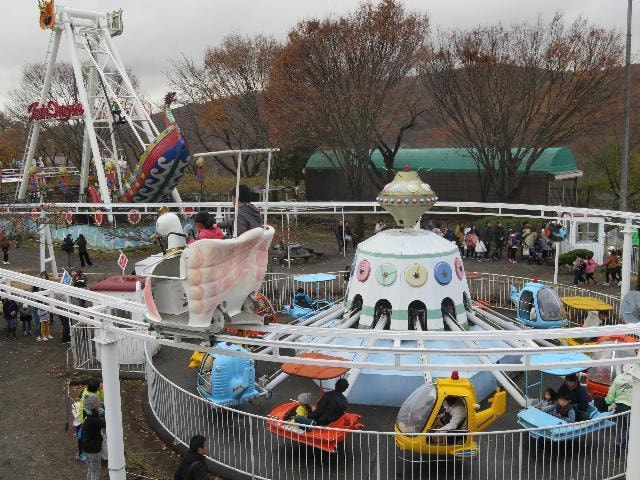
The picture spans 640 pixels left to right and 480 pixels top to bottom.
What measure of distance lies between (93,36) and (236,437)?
1087 inches

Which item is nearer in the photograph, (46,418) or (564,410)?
(564,410)

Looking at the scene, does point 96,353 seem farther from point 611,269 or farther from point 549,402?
point 611,269

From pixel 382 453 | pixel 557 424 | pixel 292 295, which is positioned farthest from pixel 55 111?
pixel 557 424

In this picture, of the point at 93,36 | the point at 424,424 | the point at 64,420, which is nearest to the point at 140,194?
the point at 93,36

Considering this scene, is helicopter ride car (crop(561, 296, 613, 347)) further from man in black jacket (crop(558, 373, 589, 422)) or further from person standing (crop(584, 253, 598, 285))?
person standing (crop(584, 253, 598, 285))

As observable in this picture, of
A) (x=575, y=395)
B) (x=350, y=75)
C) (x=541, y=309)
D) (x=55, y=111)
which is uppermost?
(x=350, y=75)

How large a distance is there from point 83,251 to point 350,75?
553 inches

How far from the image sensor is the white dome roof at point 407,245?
41.6 ft

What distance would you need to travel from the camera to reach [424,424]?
30.8 ft

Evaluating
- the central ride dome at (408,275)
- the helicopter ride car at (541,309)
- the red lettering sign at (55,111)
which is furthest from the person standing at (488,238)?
the red lettering sign at (55,111)

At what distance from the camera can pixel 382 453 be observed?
9930 millimetres

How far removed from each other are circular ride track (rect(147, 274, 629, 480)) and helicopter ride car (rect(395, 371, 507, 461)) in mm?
86

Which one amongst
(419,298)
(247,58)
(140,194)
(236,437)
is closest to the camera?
(236,437)

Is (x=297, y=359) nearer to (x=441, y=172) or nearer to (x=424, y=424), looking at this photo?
(x=424, y=424)
